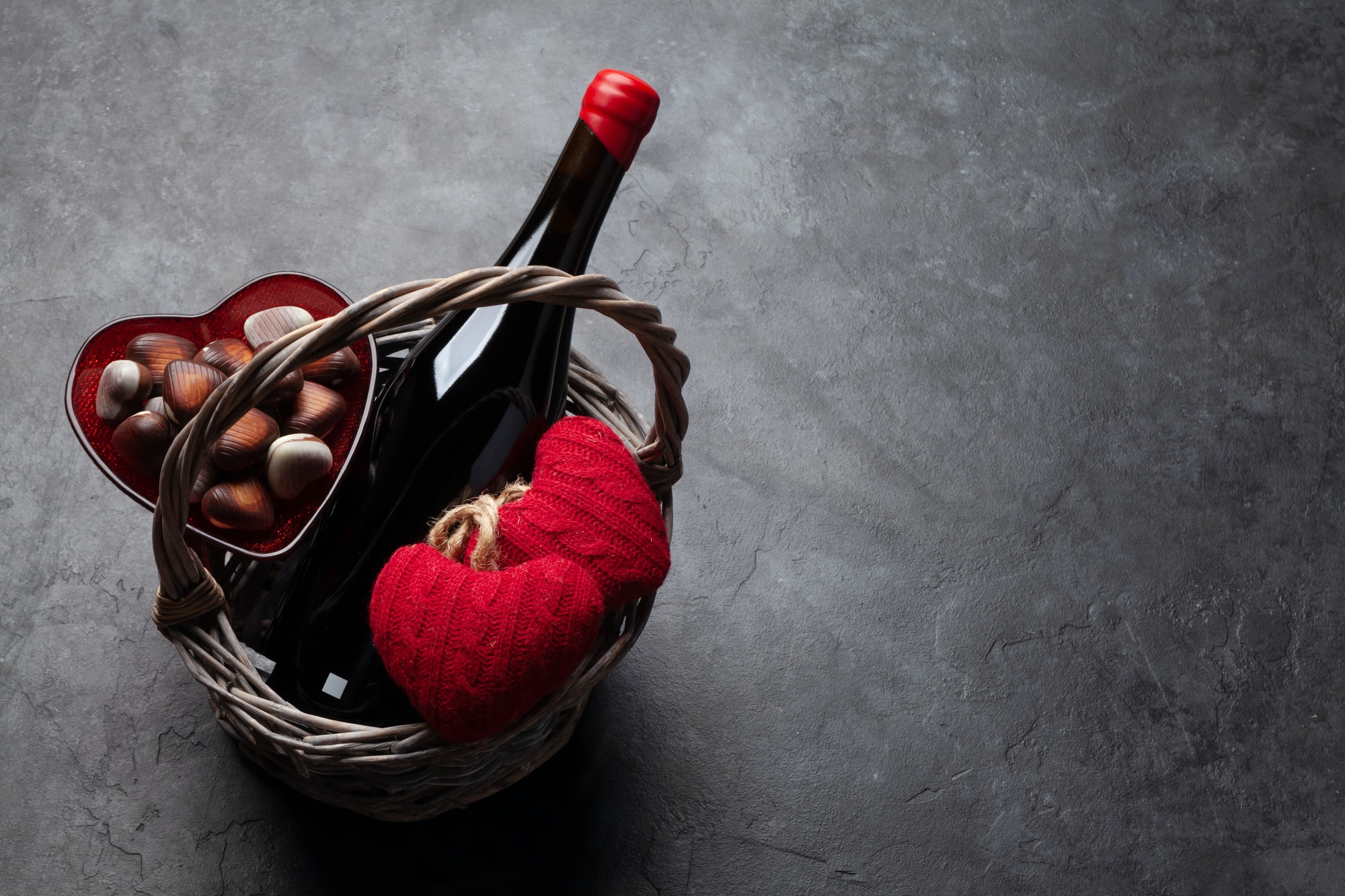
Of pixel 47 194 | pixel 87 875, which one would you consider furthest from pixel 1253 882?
pixel 47 194

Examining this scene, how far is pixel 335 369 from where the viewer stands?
0.66 metres

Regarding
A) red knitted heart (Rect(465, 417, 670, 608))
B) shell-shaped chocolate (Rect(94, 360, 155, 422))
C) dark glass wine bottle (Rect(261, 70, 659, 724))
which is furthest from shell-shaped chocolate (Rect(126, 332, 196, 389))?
red knitted heart (Rect(465, 417, 670, 608))

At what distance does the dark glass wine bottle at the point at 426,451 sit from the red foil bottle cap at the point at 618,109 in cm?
4

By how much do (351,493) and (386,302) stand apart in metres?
0.22

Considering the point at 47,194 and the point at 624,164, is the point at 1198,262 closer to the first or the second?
the point at 624,164

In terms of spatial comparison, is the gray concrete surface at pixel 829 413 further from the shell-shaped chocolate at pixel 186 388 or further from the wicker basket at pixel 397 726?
the shell-shaped chocolate at pixel 186 388

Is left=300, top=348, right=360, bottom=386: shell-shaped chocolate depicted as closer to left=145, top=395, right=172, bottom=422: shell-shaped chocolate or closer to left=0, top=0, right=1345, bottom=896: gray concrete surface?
left=145, top=395, right=172, bottom=422: shell-shaped chocolate

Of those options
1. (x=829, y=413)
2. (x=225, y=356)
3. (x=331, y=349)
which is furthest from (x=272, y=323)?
(x=829, y=413)

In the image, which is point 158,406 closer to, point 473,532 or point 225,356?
point 225,356

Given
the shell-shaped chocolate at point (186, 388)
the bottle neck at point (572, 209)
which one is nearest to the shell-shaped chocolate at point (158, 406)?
the shell-shaped chocolate at point (186, 388)

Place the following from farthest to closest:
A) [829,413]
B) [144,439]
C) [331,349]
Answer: [829,413] < [144,439] < [331,349]

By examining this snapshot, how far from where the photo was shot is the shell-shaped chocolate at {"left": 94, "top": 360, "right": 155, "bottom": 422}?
606mm

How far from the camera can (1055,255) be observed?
3.36ft

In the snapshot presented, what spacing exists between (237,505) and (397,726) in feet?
0.54
